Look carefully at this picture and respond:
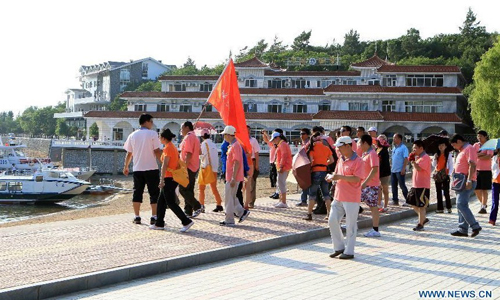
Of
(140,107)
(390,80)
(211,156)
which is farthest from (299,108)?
(211,156)

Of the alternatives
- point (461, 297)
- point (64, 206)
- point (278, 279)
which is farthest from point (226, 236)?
point (64, 206)

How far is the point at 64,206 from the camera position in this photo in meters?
34.9

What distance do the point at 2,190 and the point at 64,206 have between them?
12.2 feet

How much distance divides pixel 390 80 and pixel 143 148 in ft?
163

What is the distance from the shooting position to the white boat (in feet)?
115

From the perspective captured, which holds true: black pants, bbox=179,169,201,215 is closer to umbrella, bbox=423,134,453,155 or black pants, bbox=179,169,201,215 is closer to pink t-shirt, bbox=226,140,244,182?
pink t-shirt, bbox=226,140,244,182

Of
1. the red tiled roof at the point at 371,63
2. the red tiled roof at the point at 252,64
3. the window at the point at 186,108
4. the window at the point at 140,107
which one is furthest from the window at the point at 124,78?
the red tiled roof at the point at 371,63

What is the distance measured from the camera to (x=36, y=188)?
35.3m

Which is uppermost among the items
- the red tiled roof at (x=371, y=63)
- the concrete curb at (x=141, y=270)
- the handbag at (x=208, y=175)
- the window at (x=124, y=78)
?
the window at (x=124, y=78)

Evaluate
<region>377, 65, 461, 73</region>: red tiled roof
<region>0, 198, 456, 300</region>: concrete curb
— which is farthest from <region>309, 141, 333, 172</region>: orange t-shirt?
<region>377, 65, 461, 73</region>: red tiled roof

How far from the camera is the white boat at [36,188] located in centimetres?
3516

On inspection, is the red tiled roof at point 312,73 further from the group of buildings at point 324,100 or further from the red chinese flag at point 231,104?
the red chinese flag at point 231,104

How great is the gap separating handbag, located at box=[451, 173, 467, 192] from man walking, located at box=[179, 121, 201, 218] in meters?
4.90

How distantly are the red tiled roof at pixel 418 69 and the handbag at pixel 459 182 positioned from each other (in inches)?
1798
